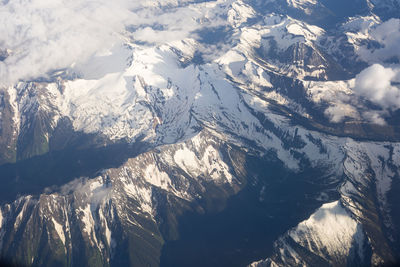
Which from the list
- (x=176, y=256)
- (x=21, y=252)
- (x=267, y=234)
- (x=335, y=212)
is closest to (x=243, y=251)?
(x=267, y=234)

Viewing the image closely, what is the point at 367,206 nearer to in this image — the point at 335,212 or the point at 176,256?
the point at 335,212

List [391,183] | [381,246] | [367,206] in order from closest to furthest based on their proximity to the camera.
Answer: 1. [381,246]
2. [367,206]
3. [391,183]

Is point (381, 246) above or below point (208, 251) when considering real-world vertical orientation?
above

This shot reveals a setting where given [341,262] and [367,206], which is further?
[367,206]

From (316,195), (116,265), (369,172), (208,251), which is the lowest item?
(116,265)

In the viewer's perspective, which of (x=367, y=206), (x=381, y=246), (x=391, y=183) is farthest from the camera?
(x=391, y=183)

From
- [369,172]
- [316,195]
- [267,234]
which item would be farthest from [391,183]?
[267,234]

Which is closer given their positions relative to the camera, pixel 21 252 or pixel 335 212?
pixel 335 212

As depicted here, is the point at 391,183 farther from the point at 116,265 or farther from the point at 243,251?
the point at 116,265

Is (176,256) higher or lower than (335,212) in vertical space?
lower
